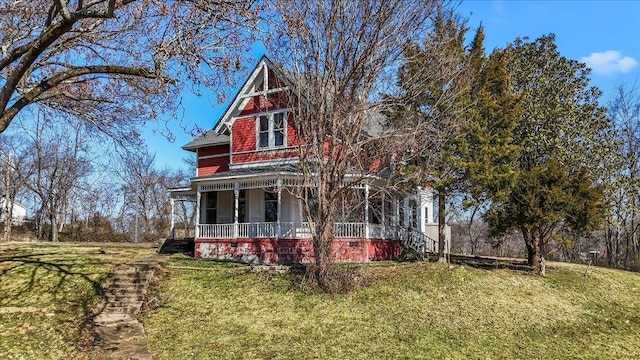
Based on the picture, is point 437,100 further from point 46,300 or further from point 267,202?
point 46,300

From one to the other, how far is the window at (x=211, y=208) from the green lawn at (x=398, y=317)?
8.13m

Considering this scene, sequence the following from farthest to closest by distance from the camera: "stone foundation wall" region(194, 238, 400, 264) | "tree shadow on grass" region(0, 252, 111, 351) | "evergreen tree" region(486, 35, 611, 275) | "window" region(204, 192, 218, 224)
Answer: "window" region(204, 192, 218, 224) → "stone foundation wall" region(194, 238, 400, 264) → "evergreen tree" region(486, 35, 611, 275) → "tree shadow on grass" region(0, 252, 111, 351)

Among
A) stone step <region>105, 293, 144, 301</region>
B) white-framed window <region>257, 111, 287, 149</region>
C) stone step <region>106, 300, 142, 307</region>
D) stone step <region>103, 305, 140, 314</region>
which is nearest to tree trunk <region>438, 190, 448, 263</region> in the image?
white-framed window <region>257, 111, 287, 149</region>

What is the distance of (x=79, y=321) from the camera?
10.8m

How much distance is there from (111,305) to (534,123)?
16.5m

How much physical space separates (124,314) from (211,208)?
12636 millimetres

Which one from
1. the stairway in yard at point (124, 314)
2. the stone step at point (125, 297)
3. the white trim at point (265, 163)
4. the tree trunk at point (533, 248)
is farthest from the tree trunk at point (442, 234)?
the stone step at point (125, 297)

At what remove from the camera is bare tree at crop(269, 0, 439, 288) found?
509 inches

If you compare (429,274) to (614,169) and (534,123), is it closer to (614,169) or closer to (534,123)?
(534,123)

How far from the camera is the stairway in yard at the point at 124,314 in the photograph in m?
9.31

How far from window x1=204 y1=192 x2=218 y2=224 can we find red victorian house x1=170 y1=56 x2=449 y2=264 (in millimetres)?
83

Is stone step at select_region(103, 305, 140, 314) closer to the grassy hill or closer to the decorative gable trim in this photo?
the grassy hill

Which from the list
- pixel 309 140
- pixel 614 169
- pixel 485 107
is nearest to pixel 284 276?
pixel 309 140

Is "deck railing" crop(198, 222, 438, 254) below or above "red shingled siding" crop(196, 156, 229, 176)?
below
